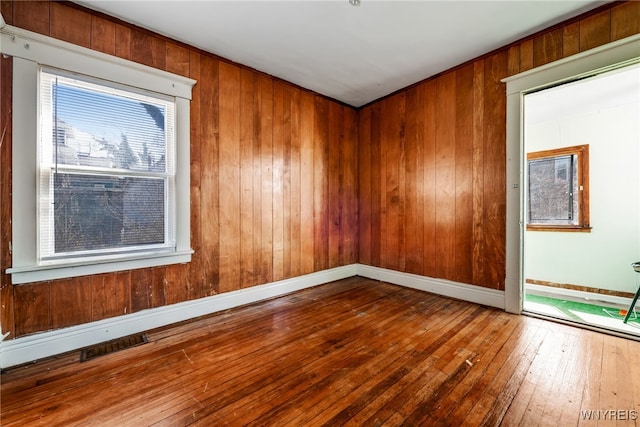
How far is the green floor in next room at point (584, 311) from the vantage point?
2.54m

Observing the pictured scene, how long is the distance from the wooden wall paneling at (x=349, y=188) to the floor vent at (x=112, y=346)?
2.60 meters

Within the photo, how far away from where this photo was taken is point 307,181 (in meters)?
3.52

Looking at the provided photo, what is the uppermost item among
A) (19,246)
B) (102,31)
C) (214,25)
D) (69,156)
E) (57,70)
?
(214,25)

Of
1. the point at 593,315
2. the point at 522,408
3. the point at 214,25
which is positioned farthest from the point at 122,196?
the point at 593,315

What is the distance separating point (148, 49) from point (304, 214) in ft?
7.58

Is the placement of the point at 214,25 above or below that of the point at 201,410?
above

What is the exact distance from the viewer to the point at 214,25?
2.21 m

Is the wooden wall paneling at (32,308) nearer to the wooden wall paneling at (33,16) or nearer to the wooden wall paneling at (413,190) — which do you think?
the wooden wall paneling at (33,16)

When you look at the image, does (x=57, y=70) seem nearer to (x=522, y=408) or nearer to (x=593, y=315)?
(x=522, y=408)

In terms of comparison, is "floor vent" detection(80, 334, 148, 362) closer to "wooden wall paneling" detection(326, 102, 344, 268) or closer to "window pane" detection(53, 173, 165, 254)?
"window pane" detection(53, 173, 165, 254)

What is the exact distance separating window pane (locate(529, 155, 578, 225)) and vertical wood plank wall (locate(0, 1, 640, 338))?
201 cm

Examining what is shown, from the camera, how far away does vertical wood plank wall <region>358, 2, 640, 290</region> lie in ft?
7.73

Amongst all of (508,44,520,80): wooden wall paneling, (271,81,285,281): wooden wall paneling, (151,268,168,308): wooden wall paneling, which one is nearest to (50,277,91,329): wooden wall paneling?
(151,268,168,308): wooden wall paneling

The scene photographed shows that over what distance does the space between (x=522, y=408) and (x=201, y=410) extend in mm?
1697
